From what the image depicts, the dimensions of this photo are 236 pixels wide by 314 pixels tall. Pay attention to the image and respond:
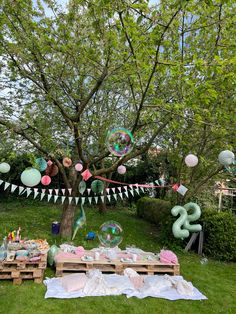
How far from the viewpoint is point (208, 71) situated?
486cm

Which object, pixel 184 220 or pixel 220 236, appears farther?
pixel 220 236

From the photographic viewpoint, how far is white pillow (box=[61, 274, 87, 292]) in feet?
15.2

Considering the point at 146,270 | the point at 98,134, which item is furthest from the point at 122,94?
the point at 146,270

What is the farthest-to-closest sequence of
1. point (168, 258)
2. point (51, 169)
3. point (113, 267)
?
point (51, 169) < point (168, 258) < point (113, 267)

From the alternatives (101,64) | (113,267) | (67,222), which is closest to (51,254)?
(113,267)

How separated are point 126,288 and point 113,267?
2.37 feet

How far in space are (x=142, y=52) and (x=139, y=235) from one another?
21.3 ft

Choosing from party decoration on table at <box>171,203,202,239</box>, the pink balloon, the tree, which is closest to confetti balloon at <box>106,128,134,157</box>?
the tree

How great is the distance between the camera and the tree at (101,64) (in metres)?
4.80

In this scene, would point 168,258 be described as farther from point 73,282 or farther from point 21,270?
point 21,270

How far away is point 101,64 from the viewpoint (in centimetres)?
609

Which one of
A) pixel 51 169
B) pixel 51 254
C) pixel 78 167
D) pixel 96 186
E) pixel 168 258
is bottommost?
pixel 51 254

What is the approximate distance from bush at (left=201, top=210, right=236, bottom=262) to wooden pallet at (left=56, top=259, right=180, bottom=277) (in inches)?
89.4

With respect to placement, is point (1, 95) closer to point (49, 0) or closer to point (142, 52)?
point (49, 0)
